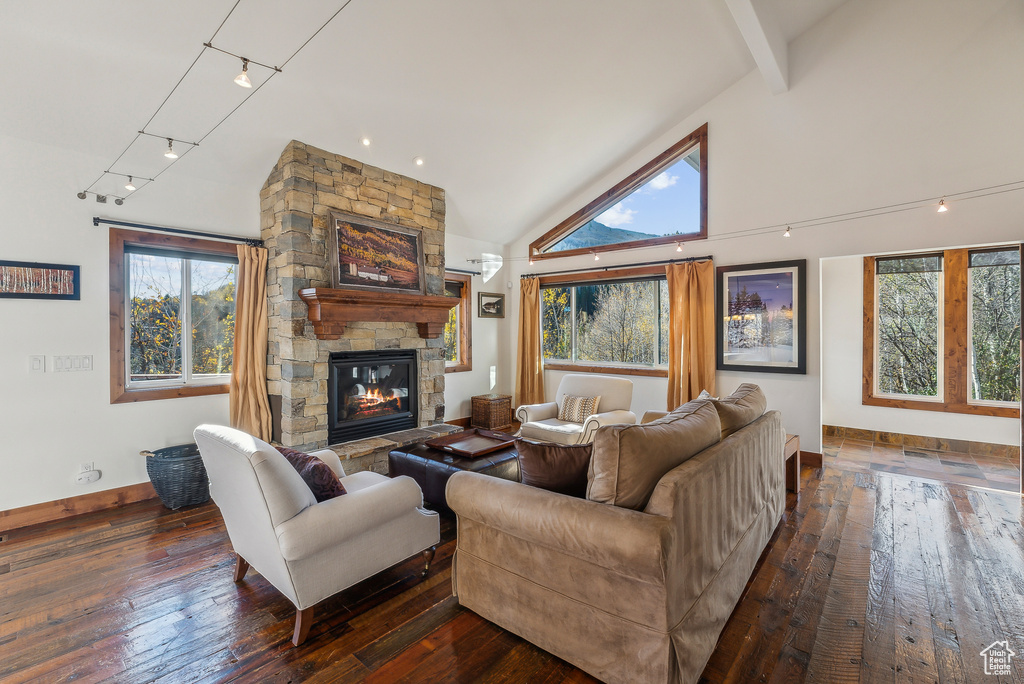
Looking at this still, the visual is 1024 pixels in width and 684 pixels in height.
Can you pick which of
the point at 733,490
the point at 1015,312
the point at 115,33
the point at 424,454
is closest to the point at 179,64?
the point at 115,33

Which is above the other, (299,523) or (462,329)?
(462,329)

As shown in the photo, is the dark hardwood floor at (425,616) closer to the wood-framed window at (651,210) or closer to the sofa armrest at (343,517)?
the sofa armrest at (343,517)

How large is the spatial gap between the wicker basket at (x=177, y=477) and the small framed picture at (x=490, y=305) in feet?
12.2

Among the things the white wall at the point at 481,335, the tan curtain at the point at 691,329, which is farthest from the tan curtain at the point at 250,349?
the tan curtain at the point at 691,329

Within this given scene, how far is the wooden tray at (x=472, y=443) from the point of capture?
3.35 metres

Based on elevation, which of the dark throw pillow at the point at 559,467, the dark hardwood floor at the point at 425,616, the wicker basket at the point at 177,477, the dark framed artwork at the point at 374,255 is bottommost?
the dark hardwood floor at the point at 425,616

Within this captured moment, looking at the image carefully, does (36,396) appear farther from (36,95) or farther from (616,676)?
(616,676)

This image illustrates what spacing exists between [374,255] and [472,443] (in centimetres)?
217

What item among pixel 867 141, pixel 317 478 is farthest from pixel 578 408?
pixel 867 141

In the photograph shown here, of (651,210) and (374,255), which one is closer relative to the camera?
(374,255)

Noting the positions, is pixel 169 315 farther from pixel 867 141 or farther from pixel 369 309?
pixel 867 141

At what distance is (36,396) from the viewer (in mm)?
3287

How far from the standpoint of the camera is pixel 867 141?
4195 mm

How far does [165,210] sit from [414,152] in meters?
2.18
